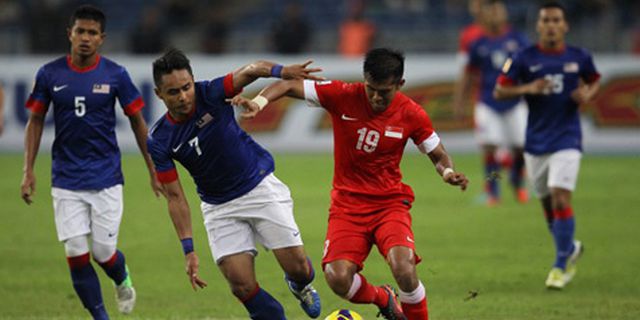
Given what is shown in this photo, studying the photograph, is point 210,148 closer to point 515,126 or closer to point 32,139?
point 32,139

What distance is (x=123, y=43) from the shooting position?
85.6ft

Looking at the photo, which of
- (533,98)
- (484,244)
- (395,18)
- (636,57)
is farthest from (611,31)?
(533,98)

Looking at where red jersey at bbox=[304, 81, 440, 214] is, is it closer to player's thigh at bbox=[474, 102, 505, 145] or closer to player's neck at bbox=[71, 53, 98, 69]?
player's neck at bbox=[71, 53, 98, 69]

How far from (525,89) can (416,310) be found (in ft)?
12.1

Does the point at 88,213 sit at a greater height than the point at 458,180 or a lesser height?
lesser

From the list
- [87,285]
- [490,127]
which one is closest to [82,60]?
[87,285]

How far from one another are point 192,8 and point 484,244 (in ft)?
48.8

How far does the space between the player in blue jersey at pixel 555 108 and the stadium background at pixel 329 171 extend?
657mm

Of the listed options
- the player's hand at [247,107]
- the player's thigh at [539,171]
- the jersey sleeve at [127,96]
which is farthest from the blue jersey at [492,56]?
the player's hand at [247,107]

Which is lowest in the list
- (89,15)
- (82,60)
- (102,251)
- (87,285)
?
(87,285)

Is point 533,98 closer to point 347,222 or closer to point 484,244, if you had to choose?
point 484,244

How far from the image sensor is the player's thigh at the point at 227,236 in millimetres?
7777

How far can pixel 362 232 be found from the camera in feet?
26.0

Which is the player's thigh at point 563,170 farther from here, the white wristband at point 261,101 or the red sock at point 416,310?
the white wristband at point 261,101
